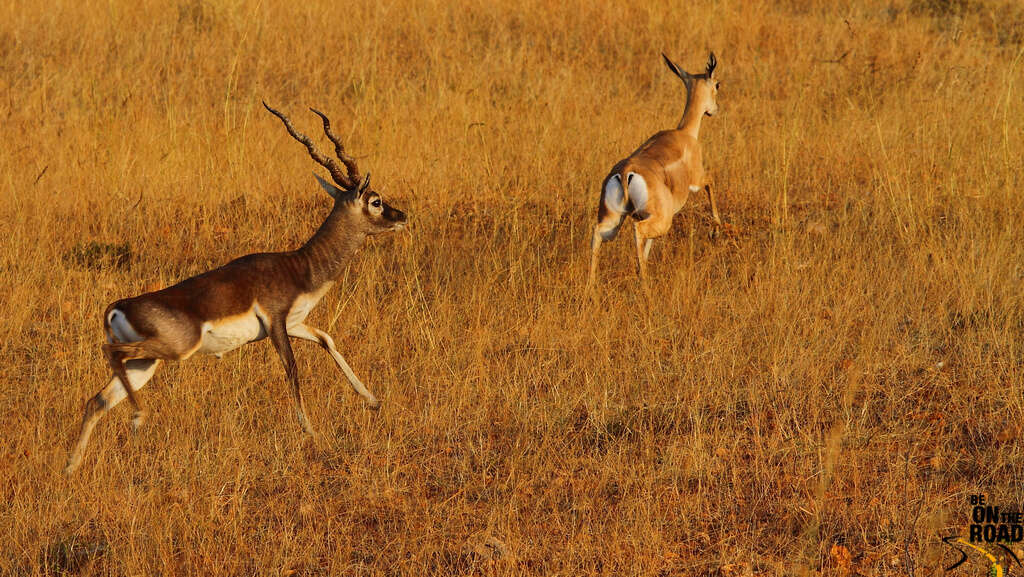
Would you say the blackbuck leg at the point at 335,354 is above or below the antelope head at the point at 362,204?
below

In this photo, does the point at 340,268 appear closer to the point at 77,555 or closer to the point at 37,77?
the point at 77,555

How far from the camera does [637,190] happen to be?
21.8ft

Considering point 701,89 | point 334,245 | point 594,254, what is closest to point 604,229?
point 594,254

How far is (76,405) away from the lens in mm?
5117

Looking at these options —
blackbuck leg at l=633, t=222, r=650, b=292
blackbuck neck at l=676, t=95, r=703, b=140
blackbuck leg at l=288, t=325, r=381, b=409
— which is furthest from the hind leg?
blackbuck leg at l=288, t=325, r=381, b=409

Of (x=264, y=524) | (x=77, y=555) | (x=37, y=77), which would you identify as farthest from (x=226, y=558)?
(x=37, y=77)

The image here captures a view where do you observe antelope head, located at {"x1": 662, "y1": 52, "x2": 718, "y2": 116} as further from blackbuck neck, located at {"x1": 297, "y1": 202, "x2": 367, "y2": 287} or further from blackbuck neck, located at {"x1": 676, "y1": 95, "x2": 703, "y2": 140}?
blackbuck neck, located at {"x1": 297, "y1": 202, "x2": 367, "y2": 287}

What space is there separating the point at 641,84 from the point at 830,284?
17.0ft

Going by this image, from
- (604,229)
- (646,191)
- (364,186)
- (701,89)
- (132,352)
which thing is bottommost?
(132,352)

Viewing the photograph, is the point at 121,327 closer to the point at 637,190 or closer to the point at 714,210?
the point at 637,190

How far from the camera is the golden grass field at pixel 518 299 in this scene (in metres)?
3.93

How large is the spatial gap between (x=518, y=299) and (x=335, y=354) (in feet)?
5.72

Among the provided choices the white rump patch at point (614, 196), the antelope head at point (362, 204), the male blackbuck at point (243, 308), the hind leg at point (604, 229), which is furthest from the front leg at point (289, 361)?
the white rump patch at point (614, 196)

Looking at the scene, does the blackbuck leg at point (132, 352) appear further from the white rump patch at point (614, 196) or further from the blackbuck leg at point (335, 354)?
the white rump patch at point (614, 196)
